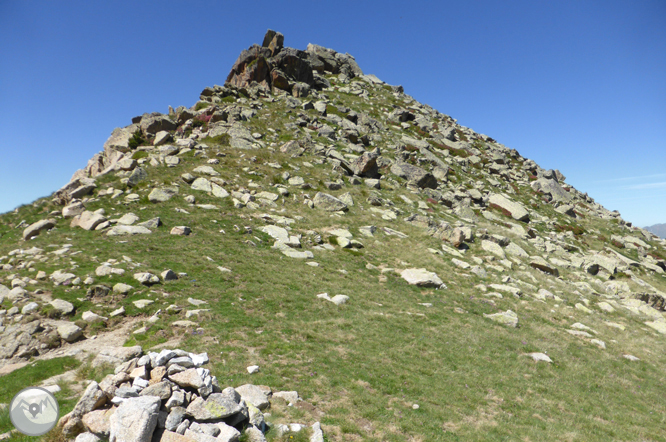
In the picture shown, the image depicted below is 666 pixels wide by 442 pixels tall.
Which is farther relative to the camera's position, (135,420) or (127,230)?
(127,230)

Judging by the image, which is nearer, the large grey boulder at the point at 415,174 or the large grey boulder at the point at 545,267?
the large grey boulder at the point at 545,267

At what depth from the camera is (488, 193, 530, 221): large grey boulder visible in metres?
59.9

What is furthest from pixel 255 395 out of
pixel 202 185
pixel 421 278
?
pixel 202 185

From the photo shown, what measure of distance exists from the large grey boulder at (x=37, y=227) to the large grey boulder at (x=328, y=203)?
28617mm

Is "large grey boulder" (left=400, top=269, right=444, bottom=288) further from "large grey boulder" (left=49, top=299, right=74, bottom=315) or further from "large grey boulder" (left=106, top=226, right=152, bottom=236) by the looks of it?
"large grey boulder" (left=49, top=299, right=74, bottom=315)

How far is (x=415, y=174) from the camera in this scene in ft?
201

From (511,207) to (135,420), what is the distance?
6829 cm

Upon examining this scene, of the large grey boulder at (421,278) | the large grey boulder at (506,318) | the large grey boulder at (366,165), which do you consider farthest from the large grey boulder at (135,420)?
the large grey boulder at (366,165)

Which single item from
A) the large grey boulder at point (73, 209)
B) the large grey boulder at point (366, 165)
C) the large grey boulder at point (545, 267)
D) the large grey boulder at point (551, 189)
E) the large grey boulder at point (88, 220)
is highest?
the large grey boulder at point (551, 189)

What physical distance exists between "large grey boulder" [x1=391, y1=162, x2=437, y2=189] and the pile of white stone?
54997mm

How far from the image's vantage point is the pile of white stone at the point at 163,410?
8.27m

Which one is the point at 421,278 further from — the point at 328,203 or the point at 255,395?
the point at 255,395

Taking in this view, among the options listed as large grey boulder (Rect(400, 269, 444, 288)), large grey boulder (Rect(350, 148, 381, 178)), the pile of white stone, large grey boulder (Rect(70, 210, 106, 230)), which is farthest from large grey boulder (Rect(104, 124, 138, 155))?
the pile of white stone

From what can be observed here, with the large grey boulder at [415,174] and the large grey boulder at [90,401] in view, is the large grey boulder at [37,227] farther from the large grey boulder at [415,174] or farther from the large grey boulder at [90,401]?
the large grey boulder at [415,174]
